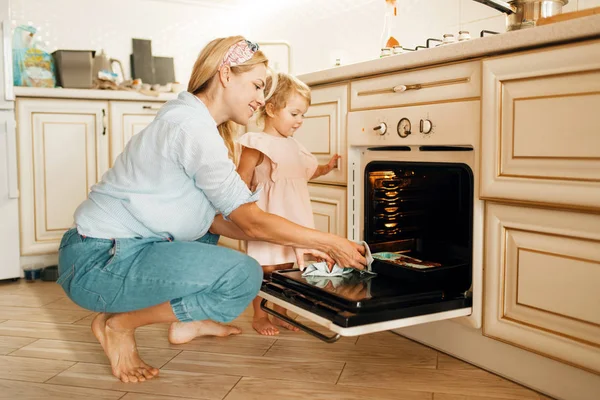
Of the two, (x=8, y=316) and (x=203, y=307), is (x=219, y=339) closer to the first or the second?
(x=203, y=307)

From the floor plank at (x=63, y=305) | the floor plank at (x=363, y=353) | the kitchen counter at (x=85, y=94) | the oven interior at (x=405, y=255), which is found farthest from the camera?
the kitchen counter at (x=85, y=94)

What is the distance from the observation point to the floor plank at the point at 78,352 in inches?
72.0

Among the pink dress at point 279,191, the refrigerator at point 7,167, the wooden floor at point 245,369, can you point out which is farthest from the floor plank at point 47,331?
the refrigerator at point 7,167

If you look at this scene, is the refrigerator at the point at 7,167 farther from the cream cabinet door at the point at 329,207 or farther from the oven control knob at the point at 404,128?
the oven control knob at the point at 404,128

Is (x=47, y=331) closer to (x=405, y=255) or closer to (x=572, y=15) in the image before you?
(x=405, y=255)

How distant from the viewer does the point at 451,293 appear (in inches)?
62.9

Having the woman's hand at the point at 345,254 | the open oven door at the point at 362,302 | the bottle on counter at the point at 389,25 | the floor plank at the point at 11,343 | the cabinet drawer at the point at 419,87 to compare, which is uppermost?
the bottle on counter at the point at 389,25

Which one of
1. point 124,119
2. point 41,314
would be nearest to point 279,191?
Answer: point 41,314

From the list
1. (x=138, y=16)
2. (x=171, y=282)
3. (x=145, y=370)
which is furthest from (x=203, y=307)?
(x=138, y=16)

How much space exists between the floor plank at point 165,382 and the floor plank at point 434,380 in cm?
34

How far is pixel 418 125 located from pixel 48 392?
1247mm

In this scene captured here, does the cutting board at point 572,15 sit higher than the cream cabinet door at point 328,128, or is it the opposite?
the cutting board at point 572,15

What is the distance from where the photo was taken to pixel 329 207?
7.27 ft

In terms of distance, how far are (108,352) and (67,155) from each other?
5.44 feet
